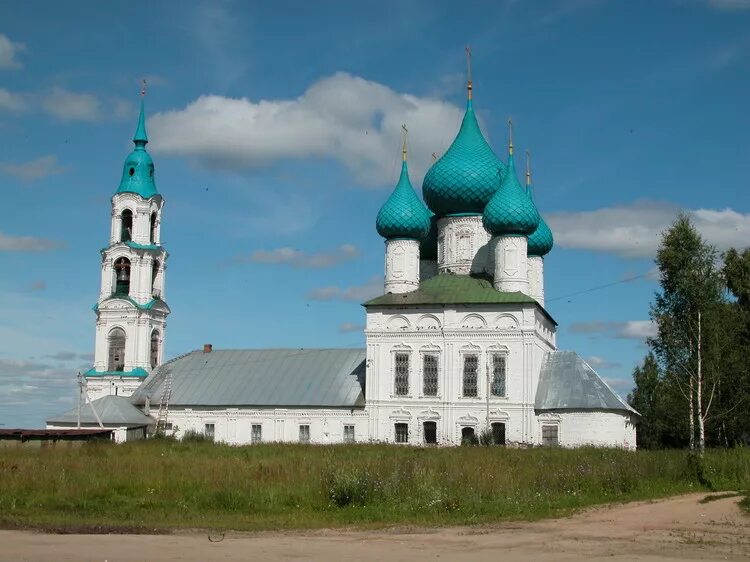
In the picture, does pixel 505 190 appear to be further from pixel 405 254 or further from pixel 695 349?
pixel 695 349

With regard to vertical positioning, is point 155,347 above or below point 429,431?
above

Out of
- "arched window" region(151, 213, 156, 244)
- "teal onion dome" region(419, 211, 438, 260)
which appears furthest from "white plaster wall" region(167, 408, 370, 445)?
"arched window" region(151, 213, 156, 244)

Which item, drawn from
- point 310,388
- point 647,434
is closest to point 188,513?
point 310,388

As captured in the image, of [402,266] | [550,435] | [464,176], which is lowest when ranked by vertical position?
[550,435]

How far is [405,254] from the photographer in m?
35.6

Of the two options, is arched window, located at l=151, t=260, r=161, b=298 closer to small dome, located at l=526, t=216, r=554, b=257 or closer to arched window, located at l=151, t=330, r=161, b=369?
arched window, located at l=151, t=330, r=161, b=369

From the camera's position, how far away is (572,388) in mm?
32812

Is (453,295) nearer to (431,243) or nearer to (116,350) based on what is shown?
(431,243)

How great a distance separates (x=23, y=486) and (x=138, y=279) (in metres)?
24.9

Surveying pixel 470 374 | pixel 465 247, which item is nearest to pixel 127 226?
pixel 465 247

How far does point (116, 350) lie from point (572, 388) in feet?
65.2

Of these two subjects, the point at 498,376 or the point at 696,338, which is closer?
the point at 696,338

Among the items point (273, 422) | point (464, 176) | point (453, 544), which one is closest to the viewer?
point (453, 544)

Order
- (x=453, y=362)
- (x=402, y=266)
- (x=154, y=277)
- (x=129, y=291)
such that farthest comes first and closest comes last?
(x=154, y=277) < (x=129, y=291) < (x=402, y=266) < (x=453, y=362)
